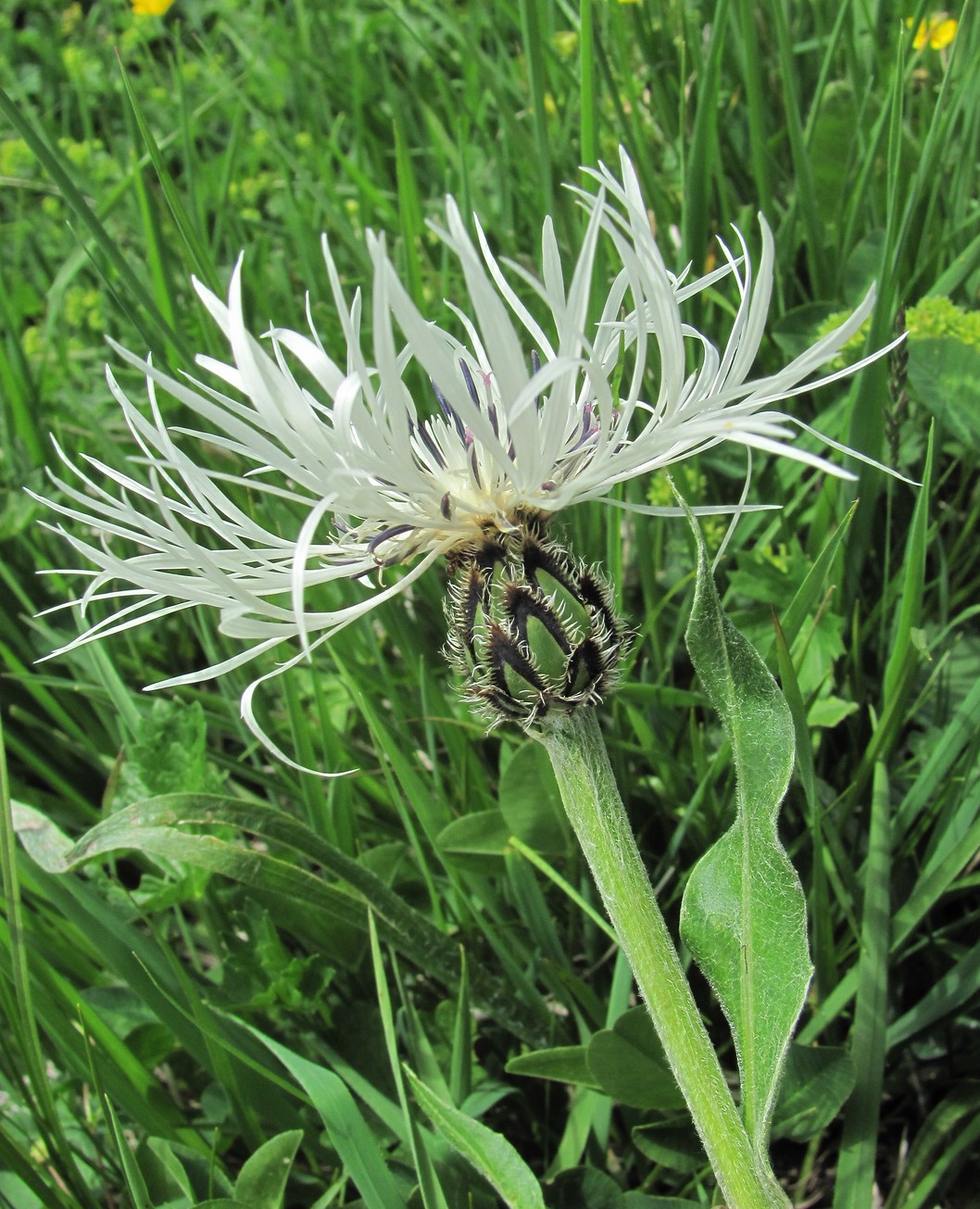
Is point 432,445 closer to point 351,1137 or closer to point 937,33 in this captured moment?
point 351,1137

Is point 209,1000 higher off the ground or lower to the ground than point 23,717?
lower

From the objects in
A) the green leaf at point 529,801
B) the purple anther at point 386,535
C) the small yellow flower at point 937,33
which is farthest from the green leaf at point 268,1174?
the small yellow flower at point 937,33

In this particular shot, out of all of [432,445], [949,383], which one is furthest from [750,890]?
[949,383]

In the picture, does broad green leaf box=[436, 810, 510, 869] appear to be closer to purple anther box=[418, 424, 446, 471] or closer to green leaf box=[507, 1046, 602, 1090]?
green leaf box=[507, 1046, 602, 1090]

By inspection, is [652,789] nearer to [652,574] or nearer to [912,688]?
[652,574]

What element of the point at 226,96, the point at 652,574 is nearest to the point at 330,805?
the point at 652,574

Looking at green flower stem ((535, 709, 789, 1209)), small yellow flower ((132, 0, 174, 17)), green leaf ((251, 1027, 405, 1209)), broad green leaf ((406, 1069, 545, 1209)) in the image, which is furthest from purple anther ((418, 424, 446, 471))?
small yellow flower ((132, 0, 174, 17))

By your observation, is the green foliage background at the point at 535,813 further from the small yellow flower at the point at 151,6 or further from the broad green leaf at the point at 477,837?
the small yellow flower at the point at 151,6
